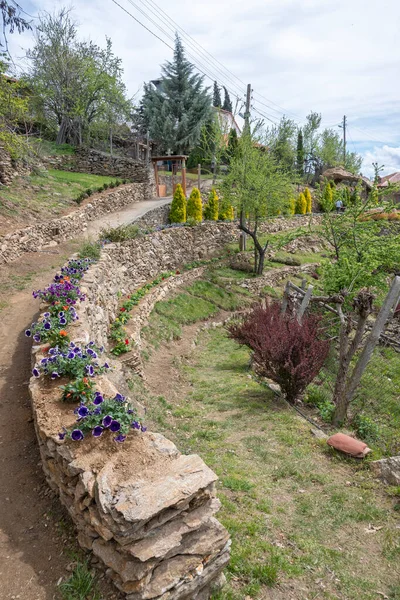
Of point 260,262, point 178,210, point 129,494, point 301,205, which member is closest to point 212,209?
point 178,210

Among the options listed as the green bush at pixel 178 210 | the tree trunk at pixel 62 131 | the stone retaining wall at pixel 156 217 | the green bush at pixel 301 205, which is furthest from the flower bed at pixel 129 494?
the green bush at pixel 301 205

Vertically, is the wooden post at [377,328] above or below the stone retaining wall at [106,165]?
below

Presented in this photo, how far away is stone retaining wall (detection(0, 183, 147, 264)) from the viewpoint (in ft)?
37.4

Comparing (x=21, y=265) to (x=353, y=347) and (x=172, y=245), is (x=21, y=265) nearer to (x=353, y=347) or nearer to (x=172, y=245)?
(x=172, y=245)

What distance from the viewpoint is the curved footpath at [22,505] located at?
2.97 metres

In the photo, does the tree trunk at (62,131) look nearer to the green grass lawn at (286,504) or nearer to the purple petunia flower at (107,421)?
the green grass lawn at (286,504)

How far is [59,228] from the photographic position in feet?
45.7

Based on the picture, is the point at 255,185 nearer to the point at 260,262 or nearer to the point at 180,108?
the point at 260,262

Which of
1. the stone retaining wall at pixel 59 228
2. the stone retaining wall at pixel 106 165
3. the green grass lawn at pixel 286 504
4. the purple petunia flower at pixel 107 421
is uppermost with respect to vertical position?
the stone retaining wall at pixel 106 165

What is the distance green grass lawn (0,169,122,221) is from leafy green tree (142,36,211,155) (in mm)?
14336

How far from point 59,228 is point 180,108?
24129 mm

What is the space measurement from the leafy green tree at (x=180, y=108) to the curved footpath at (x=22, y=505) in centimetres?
3033

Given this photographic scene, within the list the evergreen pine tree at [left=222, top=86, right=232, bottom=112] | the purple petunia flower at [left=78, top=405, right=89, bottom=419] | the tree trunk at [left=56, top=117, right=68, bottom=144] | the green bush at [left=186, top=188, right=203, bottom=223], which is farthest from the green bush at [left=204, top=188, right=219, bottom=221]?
the evergreen pine tree at [left=222, top=86, right=232, bottom=112]

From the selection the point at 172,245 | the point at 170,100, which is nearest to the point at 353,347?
the point at 172,245
